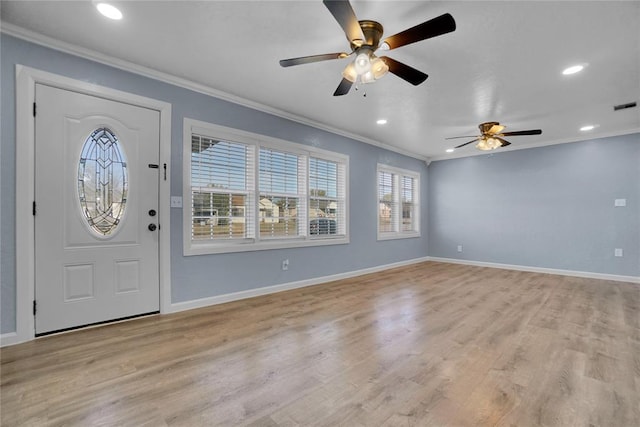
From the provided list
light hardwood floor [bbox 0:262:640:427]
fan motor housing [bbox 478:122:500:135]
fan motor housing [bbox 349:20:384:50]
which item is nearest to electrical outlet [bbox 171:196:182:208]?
light hardwood floor [bbox 0:262:640:427]

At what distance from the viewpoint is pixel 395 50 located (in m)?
2.68

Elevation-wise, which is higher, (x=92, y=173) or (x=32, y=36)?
(x=32, y=36)

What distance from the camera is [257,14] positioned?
7.18 ft

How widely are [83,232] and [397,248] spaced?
218 inches

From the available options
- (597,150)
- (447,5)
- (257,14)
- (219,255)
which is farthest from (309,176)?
(597,150)

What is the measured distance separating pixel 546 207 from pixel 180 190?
674 cm

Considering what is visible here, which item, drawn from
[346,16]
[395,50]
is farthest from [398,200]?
[346,16]

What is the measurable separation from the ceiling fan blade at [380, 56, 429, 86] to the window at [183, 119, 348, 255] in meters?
2.19

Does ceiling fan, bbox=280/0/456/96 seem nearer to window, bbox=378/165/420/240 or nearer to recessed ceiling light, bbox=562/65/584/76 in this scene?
recessed ceiling light, bbox=562/65/584/76

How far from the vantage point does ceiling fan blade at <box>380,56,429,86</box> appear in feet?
7.45

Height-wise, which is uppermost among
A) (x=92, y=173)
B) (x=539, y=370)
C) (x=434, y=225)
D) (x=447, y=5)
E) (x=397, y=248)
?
(x=447, y=5)

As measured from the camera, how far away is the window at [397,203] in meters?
6.17

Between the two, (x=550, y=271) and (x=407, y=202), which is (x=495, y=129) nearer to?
(x=407, y=202)

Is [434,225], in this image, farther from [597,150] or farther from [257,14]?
[257,14]
